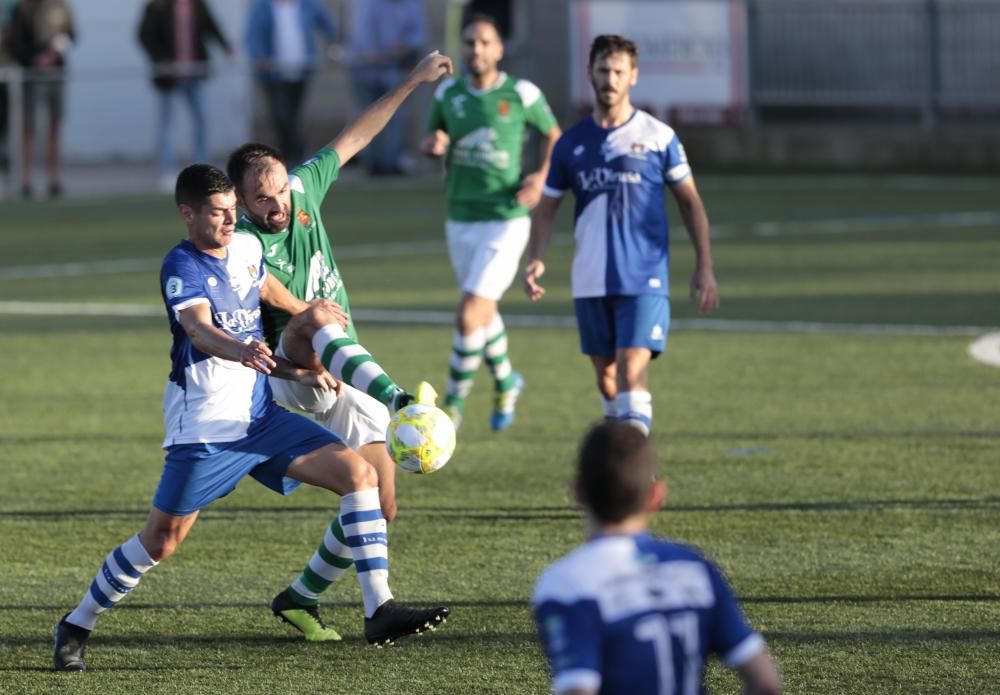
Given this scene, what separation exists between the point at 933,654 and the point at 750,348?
7.36 meters

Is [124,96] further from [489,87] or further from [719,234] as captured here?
[489,87]

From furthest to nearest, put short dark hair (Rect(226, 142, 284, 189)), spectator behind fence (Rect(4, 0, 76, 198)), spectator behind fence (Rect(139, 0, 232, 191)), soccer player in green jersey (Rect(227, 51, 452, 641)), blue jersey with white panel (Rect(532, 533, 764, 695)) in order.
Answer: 1. spectator behind fence (Rect(139, 0, 232, 191))
2. spectator behind fence (Rect(4, 0, 76, 198))
3. short dark hair (Rect(226, 142, 284, 189))
4. soccer player in green jersey (Rect(227, 51, 452, 641))
5. blue jersey with white panel (Rect(532, 533, 764, 695))

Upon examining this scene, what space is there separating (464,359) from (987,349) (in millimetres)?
4040

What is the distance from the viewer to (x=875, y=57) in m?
27.6

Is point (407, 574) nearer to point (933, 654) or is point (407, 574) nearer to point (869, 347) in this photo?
point (933, 654)

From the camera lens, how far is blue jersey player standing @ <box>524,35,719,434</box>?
8969mm

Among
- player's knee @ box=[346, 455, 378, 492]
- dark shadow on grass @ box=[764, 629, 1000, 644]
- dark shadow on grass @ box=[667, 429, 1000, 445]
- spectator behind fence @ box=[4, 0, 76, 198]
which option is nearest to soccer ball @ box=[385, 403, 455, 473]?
player's knee @ box=[346, 455, 378, 492]

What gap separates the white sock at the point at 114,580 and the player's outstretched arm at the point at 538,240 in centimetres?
290

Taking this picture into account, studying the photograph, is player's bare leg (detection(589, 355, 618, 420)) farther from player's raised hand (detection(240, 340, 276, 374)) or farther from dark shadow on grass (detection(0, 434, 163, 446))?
player's raised hand (detection(240, 340, 276, 374))

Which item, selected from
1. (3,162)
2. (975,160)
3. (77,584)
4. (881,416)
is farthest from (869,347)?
(3,162)

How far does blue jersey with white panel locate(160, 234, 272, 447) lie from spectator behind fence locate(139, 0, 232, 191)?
808 inches

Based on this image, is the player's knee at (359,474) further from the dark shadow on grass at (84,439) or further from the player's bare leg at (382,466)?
the dark shadow on grass at (84,439)

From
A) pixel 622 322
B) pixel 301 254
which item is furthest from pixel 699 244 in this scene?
pixel 301 254

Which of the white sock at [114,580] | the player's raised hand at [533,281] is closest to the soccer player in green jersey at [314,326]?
the white sock at [114,580]
